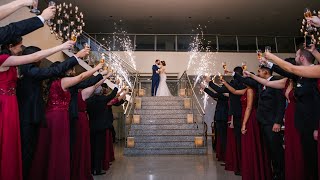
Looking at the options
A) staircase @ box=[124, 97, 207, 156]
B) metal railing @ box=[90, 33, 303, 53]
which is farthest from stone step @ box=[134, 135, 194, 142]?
metal railing @ box=[90, 33, 303, 53]

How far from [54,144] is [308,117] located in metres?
2.53

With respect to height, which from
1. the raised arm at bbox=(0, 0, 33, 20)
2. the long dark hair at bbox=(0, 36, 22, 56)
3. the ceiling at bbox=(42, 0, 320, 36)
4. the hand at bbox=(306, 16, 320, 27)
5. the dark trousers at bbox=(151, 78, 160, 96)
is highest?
the ceiling at bbox=(42, 0, 320, 36)

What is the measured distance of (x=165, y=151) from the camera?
7.60 m

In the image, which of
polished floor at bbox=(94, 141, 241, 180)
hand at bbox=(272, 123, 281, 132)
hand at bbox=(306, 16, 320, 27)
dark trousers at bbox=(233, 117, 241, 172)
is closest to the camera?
hand at bbox=(306, 16, 320, 27)

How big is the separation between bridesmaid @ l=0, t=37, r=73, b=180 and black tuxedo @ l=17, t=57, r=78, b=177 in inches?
8.3

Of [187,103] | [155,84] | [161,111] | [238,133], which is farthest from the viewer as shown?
[155,84]

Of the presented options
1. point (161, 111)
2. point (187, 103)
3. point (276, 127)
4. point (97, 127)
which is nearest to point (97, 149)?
point (97, 127)

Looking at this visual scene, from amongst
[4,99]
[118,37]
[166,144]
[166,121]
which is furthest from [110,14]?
[4,99]

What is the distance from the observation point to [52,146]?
296 centimetres

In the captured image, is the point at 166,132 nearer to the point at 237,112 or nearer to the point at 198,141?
the point at 198,141

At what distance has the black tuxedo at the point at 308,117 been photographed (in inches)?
109

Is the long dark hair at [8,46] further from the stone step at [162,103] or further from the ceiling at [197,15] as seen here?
the ceiling at [197,15]

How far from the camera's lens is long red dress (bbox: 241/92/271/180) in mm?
3543

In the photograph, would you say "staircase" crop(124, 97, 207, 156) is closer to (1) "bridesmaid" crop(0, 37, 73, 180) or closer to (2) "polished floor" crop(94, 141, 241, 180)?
(2) "polished floor" crop(94, 141, 241, 180)
